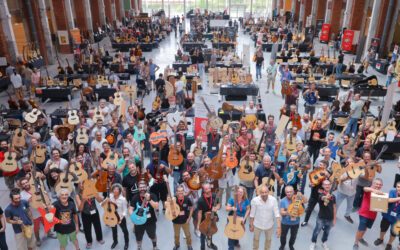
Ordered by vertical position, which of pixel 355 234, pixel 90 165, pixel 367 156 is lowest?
pixel 355 234

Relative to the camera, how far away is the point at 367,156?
753cm

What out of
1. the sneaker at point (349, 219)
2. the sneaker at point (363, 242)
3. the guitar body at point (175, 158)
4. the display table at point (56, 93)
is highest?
the guitar body at point (175, 158)

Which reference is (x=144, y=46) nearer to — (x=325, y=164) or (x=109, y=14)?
(x=109, y=14)

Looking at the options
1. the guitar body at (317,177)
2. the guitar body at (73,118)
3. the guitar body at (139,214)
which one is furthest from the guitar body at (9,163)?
the guitar body at (317,177)

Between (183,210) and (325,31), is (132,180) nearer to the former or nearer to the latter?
(183,210)

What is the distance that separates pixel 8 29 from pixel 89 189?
49.7 feet

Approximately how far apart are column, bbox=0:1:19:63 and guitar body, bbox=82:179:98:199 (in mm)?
14896

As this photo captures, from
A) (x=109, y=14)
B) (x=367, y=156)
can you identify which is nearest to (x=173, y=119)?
(x=367, y=156)

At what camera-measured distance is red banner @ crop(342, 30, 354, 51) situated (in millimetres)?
24922

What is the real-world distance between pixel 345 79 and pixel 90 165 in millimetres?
13592

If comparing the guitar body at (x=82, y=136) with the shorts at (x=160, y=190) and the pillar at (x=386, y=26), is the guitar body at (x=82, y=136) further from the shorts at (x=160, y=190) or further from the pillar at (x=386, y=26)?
the pillar at (x=386, y=26)

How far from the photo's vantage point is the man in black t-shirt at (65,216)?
6.25 metres

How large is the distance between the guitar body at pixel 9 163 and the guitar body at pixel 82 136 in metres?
1.60

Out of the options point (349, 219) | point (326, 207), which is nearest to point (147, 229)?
point (326, 207)
